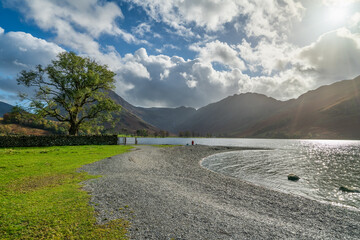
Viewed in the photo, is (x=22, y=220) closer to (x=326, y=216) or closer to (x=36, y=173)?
(x=36, y=173)

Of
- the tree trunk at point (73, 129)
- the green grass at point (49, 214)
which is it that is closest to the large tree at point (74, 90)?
the tree trunk at point (73, 129)

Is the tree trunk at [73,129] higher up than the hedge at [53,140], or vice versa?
the tree trunk at [73,129]

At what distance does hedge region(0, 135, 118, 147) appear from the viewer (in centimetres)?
3914

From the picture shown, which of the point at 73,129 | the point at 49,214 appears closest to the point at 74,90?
the point at 73,129

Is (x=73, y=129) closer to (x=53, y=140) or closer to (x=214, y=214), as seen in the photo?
(x=53, y=140)

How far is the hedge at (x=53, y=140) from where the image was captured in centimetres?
3914

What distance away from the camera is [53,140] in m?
44.2

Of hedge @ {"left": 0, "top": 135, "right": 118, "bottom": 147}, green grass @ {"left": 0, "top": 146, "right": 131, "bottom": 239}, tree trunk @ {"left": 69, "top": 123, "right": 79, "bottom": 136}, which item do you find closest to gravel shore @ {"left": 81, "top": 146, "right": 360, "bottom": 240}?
green grass @ {"left": 0, "top": 146, "right": 131, "bottom": 239}

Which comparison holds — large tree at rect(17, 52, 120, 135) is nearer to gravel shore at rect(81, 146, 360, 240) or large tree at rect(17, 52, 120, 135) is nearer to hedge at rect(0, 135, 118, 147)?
hedge at rect(0, 135, 118, 147)

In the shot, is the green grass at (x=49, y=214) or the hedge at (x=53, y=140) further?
the hedge at (x=53, y=140)

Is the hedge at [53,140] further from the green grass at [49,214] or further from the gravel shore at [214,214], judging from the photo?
the gravel shore at [214,214]

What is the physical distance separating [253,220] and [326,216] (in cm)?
593

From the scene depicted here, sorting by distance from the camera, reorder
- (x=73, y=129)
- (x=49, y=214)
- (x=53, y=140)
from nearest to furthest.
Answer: (x=49, y=214), (x=53, y=140), (x=73, y=129)

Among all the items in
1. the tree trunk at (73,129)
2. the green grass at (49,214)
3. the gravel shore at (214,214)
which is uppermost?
the tree trunk at (73,129)
